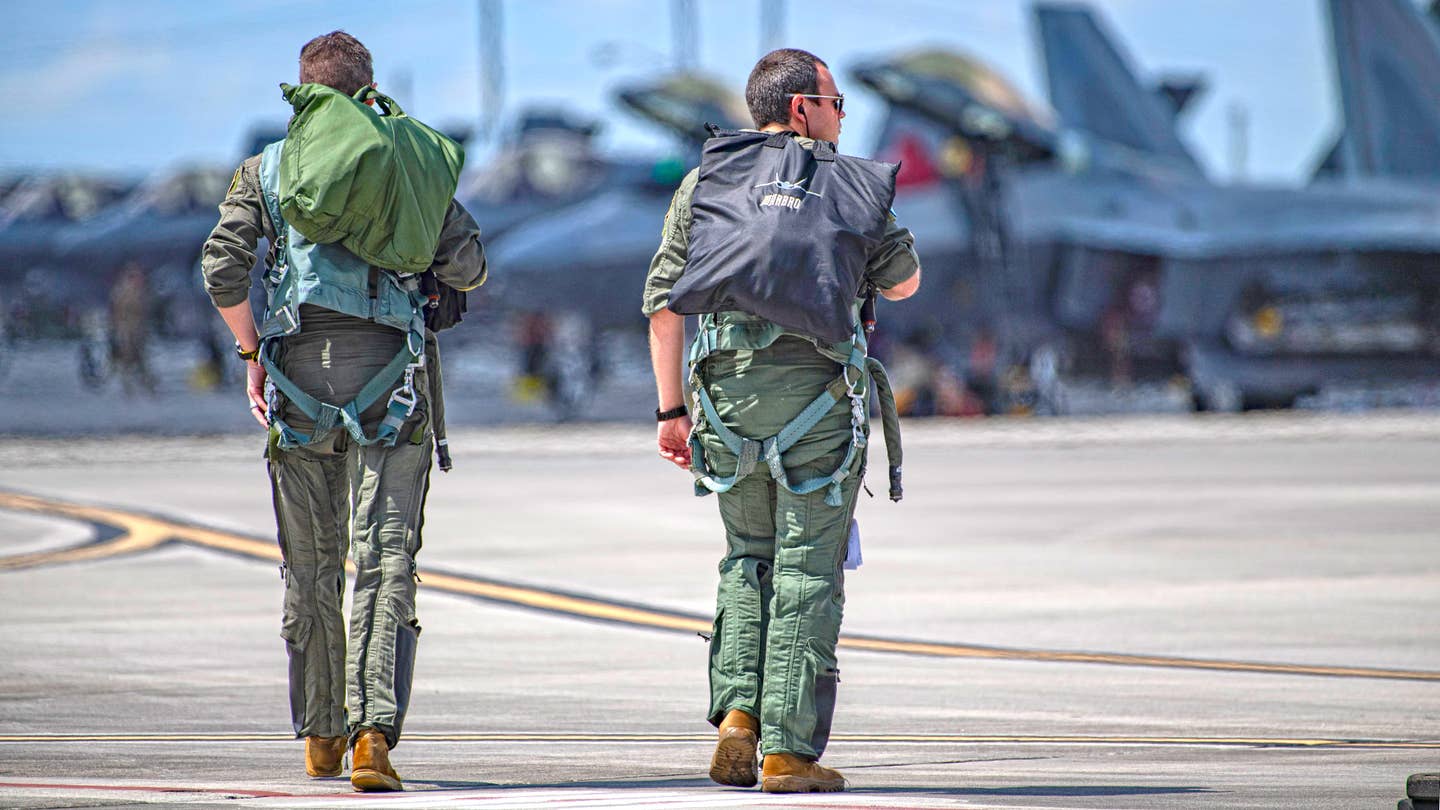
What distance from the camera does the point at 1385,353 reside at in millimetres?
27797

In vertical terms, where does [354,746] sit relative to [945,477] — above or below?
above

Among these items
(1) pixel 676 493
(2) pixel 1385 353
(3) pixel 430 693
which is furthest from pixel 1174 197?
(3) pixel 430 693

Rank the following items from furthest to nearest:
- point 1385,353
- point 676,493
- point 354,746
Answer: point 1385,353 < point 676,493 < point 354,746

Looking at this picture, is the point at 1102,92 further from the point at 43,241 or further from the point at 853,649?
the point at 853,649

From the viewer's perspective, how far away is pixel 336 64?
160 inches

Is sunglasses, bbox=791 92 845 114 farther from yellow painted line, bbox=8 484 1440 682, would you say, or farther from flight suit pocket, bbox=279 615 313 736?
yellow painted line, bbox=8 484 1440 682

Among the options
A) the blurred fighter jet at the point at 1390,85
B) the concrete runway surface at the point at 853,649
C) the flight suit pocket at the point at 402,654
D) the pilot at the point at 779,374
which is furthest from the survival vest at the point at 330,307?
the blurred fighter jet at the point at 1390,85

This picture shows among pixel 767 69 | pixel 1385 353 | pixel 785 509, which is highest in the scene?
pixel 767 69

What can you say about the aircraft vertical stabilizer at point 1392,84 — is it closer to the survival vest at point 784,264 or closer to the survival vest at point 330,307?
the survival vest at point 784,264

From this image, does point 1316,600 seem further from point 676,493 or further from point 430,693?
point 676,493

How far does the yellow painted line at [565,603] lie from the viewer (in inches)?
236

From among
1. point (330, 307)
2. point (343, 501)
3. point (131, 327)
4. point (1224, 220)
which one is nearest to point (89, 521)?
point (343, 501)

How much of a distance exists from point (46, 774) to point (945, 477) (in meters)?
12.1

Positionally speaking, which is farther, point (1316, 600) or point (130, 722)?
point (1316, 600)
